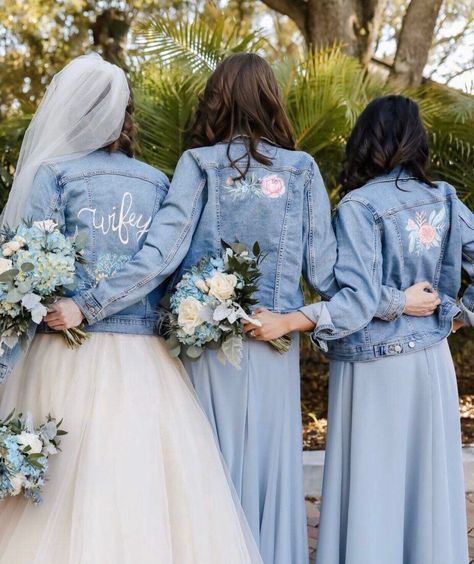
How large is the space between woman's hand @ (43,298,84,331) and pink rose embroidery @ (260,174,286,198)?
792 mm

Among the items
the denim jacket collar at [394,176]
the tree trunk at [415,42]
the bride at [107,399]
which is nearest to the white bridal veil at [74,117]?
the bride at [107,399]

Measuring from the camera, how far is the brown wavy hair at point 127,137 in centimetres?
270

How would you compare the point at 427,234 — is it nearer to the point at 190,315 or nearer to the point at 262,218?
the point at 262,218

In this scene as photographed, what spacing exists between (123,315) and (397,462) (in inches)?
45.4

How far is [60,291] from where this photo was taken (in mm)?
2350

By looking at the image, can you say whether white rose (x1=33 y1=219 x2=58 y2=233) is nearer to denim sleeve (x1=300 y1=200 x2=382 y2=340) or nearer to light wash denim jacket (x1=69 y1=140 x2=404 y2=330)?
light wash denim jacket (x1=69 y1=140 x2=404 y2=330)

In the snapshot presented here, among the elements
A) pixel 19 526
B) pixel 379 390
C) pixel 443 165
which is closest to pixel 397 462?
pixel 379 390

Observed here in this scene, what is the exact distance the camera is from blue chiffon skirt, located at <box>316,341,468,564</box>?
8.88ft

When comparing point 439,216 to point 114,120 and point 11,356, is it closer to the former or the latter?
point 114,120

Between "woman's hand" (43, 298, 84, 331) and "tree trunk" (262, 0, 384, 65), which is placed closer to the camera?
"woman's hand" (43, 298, 84, 331)

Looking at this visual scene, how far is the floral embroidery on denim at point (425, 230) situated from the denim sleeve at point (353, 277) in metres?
0.14

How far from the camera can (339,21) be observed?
22.5ft

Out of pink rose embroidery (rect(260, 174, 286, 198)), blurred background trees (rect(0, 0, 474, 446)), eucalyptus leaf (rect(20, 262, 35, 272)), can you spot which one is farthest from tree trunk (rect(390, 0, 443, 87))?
eucalyptus leaf (rect(20, 262, 35, 272))

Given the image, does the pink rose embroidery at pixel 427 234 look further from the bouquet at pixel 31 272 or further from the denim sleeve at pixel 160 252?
the bouquet at pixel 31 272
